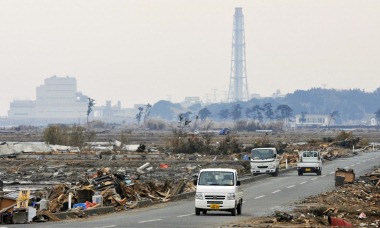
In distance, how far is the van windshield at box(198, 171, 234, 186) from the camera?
3136 centimetres

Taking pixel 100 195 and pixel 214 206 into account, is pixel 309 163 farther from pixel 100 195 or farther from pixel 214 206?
pixel 214 206

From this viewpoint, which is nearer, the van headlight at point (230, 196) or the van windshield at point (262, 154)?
the van headlight at point (230, 196)

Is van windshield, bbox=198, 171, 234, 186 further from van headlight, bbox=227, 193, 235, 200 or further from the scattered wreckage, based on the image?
the scattered wreckage

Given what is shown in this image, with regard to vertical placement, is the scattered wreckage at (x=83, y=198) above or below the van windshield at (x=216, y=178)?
below

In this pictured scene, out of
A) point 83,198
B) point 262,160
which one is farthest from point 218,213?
point 262,160

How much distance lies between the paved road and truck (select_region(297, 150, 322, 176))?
6.17 m

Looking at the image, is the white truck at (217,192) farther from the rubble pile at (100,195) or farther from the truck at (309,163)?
the truck at (309,163)

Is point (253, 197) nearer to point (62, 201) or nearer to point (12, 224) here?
point (62, 201)

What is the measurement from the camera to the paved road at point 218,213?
27953 mm

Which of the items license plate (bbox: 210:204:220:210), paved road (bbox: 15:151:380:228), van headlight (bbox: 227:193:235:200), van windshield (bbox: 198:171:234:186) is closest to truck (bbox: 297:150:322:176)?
paved road (bbox: 15:151:380:228)

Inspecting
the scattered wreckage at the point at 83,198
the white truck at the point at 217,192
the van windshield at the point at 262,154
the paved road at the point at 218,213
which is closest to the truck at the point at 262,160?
the van windshield at the point at 262,154

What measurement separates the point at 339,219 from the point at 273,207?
847 centimetres

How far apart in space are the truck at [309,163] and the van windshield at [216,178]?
32245mm

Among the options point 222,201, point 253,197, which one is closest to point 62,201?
point 222,201
